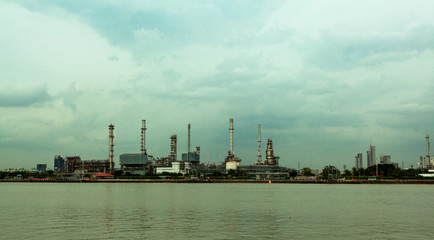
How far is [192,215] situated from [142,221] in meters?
8.84

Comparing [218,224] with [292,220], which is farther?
[292,220]

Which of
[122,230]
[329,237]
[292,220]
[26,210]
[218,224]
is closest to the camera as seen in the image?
[329,237]

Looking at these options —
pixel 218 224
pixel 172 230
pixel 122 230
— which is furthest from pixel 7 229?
pixel 218 224

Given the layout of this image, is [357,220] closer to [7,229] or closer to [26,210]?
[7,229]

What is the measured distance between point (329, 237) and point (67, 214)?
114 feet

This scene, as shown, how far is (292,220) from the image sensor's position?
51.8 meters

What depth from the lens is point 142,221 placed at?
5025cm

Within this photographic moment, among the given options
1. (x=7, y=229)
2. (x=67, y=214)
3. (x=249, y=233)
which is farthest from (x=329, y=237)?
(x=67, y=214)

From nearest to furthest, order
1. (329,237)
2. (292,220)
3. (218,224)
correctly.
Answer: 1. (329,237)
2. (218,224)
3. (292,220)

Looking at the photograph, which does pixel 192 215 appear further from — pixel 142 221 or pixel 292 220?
pixel 292 220

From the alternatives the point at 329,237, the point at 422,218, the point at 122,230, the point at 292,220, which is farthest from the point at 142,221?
the point at 422,218

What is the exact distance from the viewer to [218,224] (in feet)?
157

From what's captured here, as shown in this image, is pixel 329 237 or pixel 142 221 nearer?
pixel 329 237

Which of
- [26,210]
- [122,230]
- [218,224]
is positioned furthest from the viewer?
[26,210]
